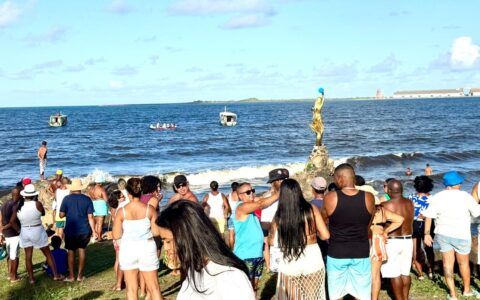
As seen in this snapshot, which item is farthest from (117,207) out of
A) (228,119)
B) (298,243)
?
(228,119)

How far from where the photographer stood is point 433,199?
22.5ft

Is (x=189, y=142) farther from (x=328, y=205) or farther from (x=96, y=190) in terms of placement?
(x=328, y=205)

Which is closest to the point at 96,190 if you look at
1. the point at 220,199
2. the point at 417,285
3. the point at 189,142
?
the point at 220,199

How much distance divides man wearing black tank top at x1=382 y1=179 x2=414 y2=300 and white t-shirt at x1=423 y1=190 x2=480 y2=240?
0.57 metres

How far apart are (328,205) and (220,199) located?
5.15m

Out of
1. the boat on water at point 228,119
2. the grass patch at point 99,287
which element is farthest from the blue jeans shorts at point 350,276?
the boat on water at point 228,119

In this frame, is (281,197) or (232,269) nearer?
(232,269)

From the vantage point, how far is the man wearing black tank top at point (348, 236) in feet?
17.6

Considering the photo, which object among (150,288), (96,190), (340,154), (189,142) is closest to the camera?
(150,288)

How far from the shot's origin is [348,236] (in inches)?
214

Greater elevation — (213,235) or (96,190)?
(213,235)

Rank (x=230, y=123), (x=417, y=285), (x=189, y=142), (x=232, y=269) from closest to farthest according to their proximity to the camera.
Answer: (x=232, y=269) < (x=417, y=285) < (x=189, y=142) < (x=230, y=123)

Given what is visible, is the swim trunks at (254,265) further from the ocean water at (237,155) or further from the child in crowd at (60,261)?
the ocean water at (237,155)

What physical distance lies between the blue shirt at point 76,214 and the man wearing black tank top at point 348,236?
4353 mm
